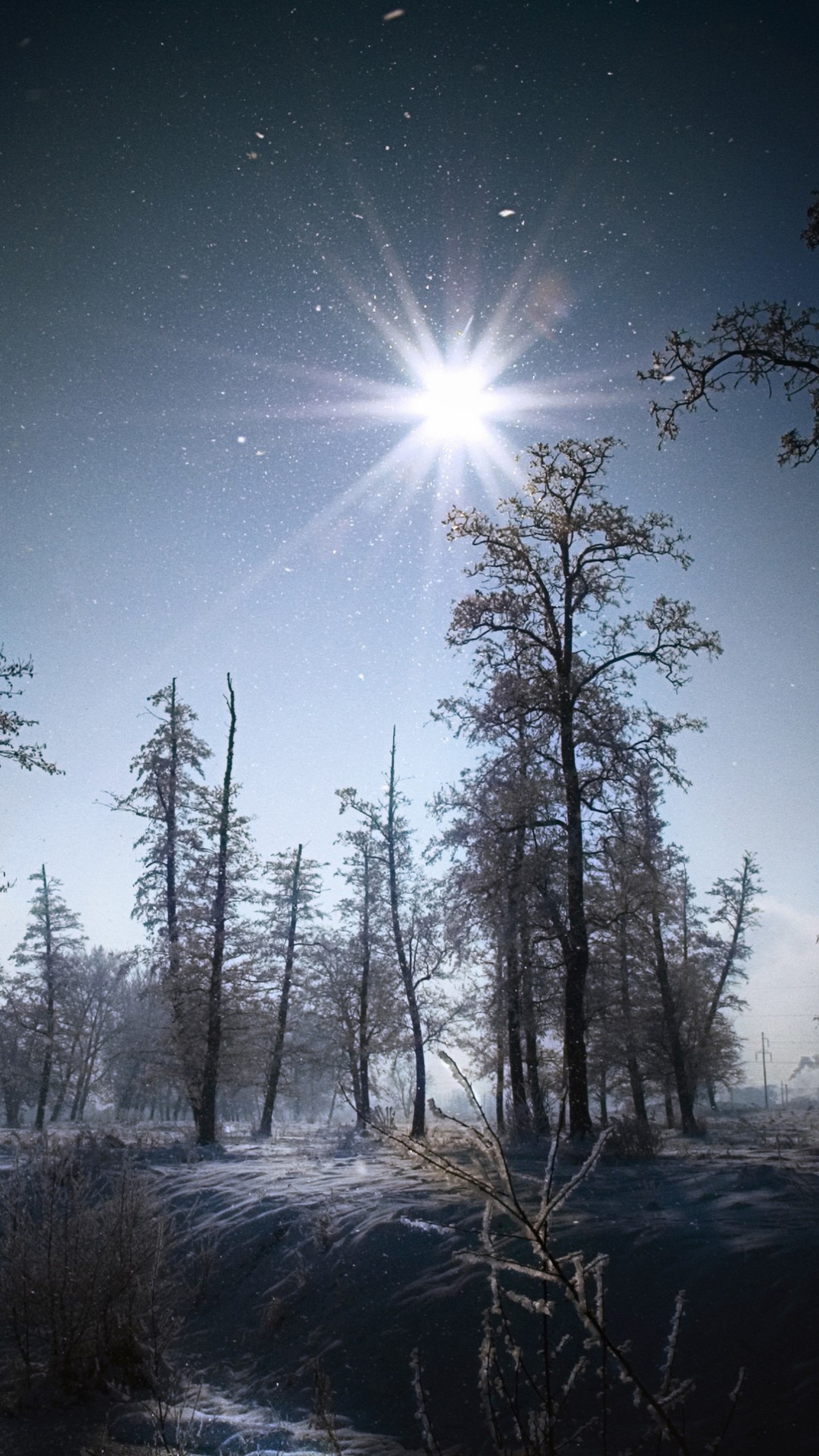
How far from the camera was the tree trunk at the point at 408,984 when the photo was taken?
19906 millimetres

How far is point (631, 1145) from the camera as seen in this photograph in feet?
33.7

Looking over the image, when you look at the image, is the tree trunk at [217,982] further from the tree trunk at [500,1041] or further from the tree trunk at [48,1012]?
the tree trunk at [48,1012]

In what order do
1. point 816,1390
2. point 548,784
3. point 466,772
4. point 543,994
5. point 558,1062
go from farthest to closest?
point 558,1062, point 543,994, point 466,772, point 548,784, point 816,1390

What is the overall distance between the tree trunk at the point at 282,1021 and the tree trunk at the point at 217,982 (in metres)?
4.73

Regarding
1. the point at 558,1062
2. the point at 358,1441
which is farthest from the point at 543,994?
the point at 358,1441

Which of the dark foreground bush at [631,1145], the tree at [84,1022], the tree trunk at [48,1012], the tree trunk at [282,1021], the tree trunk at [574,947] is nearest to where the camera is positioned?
the dark foreground bush at [631,1145]

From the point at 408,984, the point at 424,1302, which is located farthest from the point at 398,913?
the point at 424,1302

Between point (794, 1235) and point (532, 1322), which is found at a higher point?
point (794, 1235)

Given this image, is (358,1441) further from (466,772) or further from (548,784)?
(466,772)

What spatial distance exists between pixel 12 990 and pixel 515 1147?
26.8m

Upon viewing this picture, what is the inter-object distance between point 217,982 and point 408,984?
539 centimetres

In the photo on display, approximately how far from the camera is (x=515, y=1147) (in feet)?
40.5

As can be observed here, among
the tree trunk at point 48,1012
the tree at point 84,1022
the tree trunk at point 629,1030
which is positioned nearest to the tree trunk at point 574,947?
the tree trunk at point 629,1030

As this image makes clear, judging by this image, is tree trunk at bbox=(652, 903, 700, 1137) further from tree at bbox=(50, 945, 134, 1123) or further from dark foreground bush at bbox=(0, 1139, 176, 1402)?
tree at bbox=(50, 945, 134, 1123)
